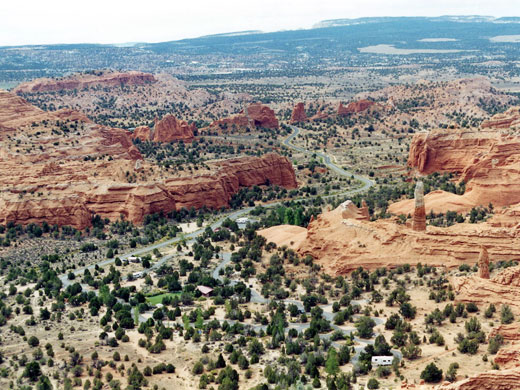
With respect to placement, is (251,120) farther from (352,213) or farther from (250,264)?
Result: (250,264)

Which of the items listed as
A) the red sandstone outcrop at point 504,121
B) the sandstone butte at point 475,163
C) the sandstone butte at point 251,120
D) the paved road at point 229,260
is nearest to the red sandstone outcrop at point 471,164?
the sandstone butte at point 475,163

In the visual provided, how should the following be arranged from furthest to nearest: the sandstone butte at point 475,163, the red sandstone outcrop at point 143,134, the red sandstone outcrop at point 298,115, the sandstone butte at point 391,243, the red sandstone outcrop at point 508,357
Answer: the red sandstone outcrop at point 298,115
the red sandstone outcrop at point 143,134
the sandstone butte at point 475,163
the sandstone butte at point 391,243
the red sandstone outcrop at point 508,357

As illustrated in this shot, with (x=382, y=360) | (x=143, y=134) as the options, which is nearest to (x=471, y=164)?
(x=382, y=360)

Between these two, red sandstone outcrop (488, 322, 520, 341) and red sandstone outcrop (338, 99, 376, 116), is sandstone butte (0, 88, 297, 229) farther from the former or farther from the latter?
red sandstone outcrop (338, 99, 376, 116)

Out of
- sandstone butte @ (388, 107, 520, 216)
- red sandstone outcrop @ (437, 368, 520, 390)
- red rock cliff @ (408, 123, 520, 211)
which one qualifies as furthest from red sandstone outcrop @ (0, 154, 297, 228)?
red sandstone outcrop @ (437, 368, 520, 390)

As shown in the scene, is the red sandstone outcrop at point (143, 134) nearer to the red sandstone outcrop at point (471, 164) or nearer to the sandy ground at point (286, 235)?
the red sandstone outcrop at point (471, 164)

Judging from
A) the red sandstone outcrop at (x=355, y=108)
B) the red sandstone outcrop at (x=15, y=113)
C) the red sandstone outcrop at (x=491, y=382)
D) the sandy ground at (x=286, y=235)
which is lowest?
the red sandstone outcrop at (x=355, y=108)
